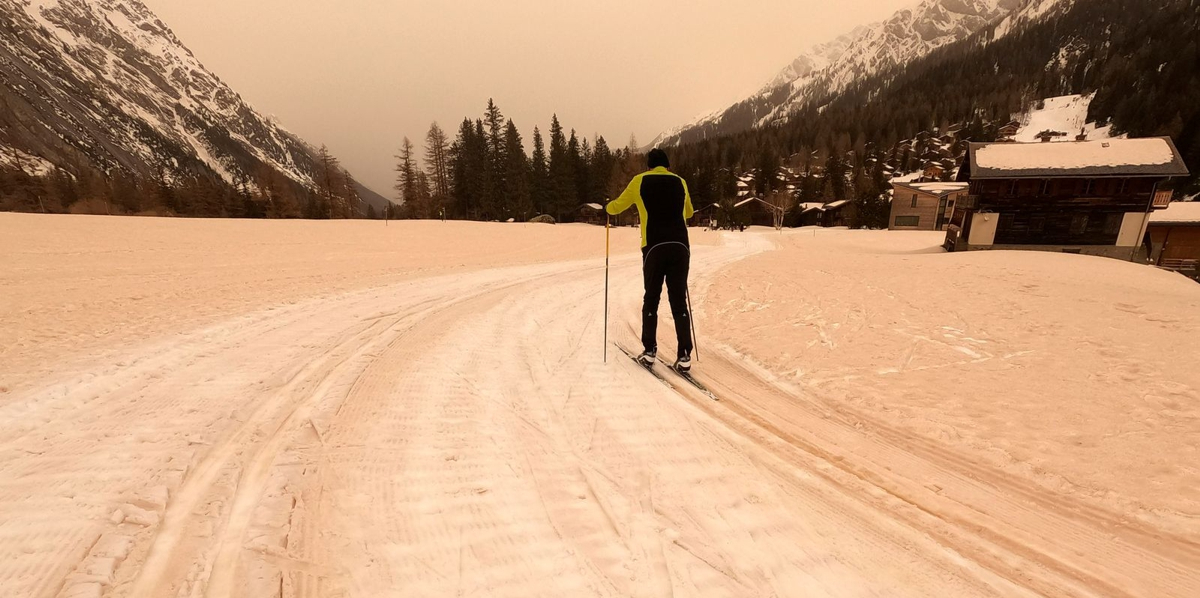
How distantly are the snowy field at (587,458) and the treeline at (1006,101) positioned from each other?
67447mm

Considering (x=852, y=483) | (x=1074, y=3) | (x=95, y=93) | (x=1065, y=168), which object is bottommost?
(x=852, y=483)

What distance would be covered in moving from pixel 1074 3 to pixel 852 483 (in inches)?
8149

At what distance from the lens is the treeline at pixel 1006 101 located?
63938 mm

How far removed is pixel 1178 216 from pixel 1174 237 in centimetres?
149

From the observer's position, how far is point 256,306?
6.93 m

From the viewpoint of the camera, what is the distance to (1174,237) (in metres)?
27.7

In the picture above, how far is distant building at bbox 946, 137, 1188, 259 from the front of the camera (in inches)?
917

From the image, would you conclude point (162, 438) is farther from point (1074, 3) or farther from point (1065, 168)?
point (1074, 3)

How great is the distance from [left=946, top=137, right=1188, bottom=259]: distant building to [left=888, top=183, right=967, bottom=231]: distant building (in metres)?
29.0

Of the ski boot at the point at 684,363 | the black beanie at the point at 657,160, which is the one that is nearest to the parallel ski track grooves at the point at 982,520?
the ski boot at the point at 684,363

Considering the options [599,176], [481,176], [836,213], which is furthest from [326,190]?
[836,213]

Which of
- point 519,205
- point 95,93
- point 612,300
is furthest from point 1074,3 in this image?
point 95,93

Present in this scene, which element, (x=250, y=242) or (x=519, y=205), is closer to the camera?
(x=250, y=242)

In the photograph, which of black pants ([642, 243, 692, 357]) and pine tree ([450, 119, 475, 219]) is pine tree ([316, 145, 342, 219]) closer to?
pine tree ([450, 119, 475, 219])
